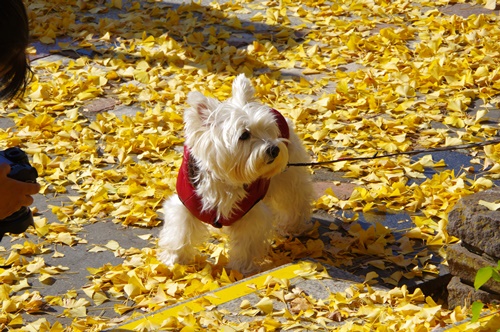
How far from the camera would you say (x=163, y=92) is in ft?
22.2

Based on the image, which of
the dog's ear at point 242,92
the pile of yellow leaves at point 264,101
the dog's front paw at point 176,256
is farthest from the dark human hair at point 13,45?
the dog's front paw at point 176,256

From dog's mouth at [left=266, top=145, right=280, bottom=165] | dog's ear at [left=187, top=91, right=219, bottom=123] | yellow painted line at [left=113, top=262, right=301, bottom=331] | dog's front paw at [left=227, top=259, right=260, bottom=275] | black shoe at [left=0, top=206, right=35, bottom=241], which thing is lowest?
dog's front paw at [left=227, top=259, right=260, bottom=275]

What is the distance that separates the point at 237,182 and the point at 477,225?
1.18 m

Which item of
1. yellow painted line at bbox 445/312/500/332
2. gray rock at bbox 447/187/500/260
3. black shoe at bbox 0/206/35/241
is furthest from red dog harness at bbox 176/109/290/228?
yellow painted line at bbox 445/312/500/332

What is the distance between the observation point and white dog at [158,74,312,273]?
Answer: 13.2 ft

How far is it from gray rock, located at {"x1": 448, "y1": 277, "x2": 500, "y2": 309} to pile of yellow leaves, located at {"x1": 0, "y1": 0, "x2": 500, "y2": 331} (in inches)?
8.4

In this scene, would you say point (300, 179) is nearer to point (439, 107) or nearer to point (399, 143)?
point (399, 143)

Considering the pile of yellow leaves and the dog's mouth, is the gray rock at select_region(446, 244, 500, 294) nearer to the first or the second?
the pile of yellow leaves

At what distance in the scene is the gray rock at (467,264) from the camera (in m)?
3.87

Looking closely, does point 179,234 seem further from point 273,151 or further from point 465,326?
point 465,326

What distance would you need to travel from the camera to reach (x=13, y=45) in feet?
8.05

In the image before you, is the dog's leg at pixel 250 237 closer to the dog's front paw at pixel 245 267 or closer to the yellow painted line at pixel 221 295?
the dog's front paw at pixel 245 267

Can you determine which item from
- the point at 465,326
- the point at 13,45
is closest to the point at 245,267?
the point at 465,326

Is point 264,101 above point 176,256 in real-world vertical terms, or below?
above
